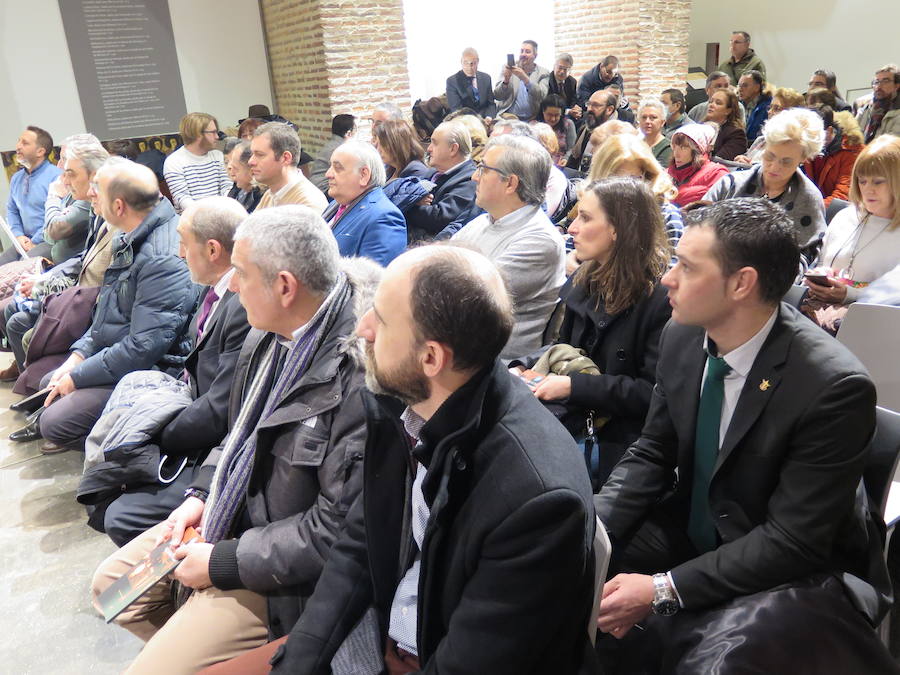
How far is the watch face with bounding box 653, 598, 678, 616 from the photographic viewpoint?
1.61 meters

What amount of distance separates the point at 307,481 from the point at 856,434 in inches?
49.8

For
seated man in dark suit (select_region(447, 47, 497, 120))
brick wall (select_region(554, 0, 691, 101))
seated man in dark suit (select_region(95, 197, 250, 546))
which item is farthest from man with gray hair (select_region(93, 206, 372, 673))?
brick wall (select_region(554, 0, 691, 101))

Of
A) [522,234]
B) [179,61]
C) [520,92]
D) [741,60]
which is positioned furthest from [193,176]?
[741,60]

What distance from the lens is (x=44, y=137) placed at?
5.70 metres

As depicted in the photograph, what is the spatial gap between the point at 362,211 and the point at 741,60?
8.85 m

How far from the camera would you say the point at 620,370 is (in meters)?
2.21

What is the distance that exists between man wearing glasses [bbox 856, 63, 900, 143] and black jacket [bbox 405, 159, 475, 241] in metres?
4.45

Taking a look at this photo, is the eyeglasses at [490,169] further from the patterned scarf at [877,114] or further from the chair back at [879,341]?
the patterned scarf at [877,114]

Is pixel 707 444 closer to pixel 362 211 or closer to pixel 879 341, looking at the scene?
pixel 879 341

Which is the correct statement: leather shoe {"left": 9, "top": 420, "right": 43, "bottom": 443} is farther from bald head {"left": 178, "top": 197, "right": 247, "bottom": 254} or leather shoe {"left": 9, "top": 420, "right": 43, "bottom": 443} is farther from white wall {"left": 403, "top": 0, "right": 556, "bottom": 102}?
white wall {"left": 403, "top": 0, "right": 556, "bottom": 102}

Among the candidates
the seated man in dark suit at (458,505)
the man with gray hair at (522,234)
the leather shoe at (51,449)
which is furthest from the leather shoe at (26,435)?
the seated man in dark suit at (458,505)

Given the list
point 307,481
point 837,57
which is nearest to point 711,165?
point 307,481

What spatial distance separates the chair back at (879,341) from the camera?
2162 mm

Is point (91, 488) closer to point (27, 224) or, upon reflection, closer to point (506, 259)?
point (506, 259)
